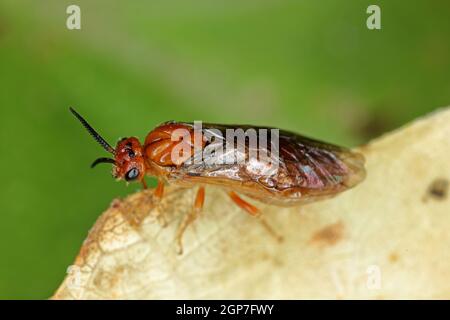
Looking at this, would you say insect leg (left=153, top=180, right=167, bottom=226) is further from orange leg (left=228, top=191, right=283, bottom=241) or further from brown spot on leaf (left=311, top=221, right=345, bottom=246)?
brown spot on leaf (left=311, top=221, right=345, bottom=246)

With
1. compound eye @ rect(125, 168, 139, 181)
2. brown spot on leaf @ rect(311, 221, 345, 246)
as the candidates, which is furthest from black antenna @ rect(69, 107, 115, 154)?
brown spot on leaf @ rect(311, 221, 345, 246)

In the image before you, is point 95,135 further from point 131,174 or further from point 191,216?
point 191,216

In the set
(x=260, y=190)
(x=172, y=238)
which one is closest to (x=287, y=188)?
(x=260, y=190)

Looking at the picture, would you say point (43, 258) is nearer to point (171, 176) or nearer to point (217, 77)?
point (171, 176)

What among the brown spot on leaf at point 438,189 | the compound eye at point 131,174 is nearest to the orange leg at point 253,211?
the compound eye at point 131,174

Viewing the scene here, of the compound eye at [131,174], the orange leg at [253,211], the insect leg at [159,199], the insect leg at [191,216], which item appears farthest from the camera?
the compound eye at [131,174]

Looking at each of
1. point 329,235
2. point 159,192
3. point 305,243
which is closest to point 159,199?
point 159,192

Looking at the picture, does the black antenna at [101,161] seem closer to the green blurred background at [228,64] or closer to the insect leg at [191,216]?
the green blurred background at [228,64]
